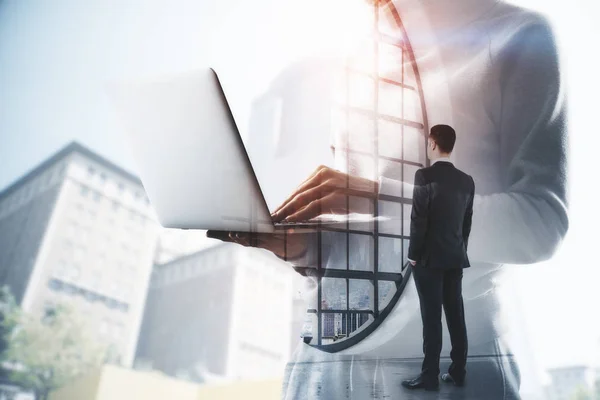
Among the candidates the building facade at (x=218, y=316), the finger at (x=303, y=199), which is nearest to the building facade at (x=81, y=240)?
the building facade at (x=218, y=316)

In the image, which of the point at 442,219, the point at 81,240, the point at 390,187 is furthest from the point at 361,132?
the point at 81,240

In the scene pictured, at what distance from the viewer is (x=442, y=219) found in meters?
0.54

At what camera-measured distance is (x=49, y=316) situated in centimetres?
535

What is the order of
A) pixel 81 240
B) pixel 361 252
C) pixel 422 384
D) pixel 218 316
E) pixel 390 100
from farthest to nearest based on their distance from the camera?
pixel 218 316 < pixel 81 240 < pixel 390 100 < pixel 361 252 < pixel 422 384

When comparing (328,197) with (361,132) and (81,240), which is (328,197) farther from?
(81,240)

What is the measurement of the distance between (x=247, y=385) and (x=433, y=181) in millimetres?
3548

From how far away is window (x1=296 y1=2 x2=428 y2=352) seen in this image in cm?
60

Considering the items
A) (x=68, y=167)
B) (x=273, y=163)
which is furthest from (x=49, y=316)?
(x=273, y=163)

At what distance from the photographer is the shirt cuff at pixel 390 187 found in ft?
1.99

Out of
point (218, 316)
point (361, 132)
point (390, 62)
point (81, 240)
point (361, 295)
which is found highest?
point (81, 240)

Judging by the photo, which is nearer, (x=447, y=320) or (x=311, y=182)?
(x=447, y=320)

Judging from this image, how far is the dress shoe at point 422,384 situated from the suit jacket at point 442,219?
0.16m

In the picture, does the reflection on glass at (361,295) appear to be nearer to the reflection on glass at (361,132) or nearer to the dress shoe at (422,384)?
the dress shoe at (422,384)

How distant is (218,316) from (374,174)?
7091 millimetres
